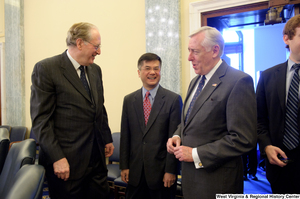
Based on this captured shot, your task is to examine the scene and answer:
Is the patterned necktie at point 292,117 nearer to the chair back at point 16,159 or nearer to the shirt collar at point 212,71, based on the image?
the shirt collar at point 212,71

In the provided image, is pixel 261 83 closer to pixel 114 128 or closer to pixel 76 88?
pixel 76 88

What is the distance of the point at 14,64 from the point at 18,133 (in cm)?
148

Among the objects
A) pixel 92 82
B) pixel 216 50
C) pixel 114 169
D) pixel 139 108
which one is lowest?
pixel 114 169

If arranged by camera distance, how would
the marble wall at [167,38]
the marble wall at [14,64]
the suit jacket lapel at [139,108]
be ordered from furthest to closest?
the marble wall at [14,64] → the marble wall at [167,38] → the suit jacket lapel at [139,108]

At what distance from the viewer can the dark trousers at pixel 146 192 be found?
6.53ft

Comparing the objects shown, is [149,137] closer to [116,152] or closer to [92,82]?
[92,82]

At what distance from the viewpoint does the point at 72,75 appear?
180 centimetres

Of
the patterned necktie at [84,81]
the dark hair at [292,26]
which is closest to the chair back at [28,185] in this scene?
the patterned necktie at [84,81]

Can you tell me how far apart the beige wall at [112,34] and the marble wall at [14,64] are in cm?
46

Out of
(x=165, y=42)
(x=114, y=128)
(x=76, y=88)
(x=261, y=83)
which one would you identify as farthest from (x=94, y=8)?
(x=261, y=83)

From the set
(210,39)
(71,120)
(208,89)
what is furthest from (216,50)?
(71,120)

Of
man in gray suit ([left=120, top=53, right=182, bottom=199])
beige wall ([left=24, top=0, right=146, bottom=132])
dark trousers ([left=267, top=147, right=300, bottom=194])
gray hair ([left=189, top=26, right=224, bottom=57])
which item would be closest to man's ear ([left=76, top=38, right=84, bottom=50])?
man in gray suit ([left=120, top=53, right=182, bottom=199])

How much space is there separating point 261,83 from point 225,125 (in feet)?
2.14

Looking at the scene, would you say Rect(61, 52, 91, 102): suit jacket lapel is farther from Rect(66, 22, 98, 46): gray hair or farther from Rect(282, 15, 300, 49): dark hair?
Rect(282, 15, 300, 49): dark hair
